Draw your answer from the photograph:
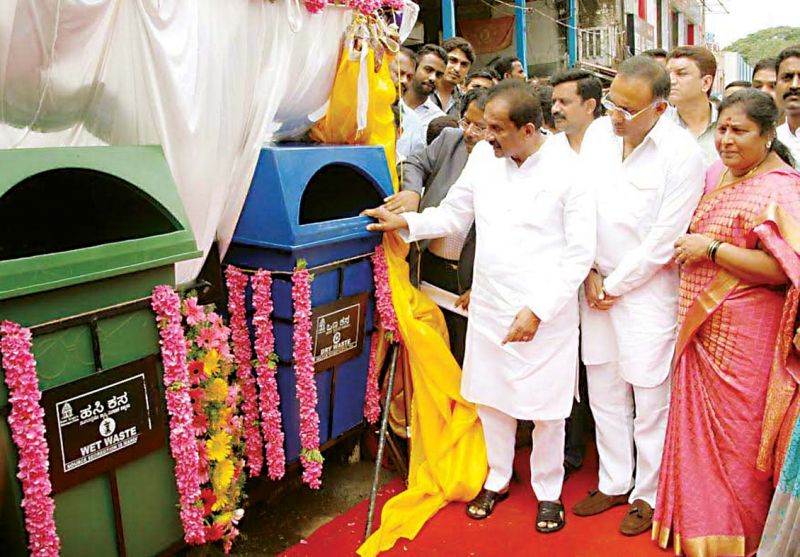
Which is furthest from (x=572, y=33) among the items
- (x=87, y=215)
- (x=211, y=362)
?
(x=211, y=362)

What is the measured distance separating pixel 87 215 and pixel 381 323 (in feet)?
4.45

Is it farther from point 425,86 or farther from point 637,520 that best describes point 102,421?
point 425,86

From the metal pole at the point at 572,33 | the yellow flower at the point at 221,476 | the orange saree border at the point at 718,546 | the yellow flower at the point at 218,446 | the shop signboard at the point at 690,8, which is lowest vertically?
the orange saree border at the point at 718,546

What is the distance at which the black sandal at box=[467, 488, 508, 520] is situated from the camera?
125 inches

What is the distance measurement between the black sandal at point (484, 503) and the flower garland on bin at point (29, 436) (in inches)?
70.9

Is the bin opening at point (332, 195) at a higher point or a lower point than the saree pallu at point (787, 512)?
higher

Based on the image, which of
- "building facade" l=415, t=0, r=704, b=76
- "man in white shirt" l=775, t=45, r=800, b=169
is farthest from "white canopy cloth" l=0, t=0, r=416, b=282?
"building facade" l=415, t=0, r=704, b=76

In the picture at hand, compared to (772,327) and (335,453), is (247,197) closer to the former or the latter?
(335,453)

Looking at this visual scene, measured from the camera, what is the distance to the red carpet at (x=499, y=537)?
293cm

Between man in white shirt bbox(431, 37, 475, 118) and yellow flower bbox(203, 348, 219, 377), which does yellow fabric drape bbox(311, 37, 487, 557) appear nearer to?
yellow flower bbox(203, 348, 219, 377)

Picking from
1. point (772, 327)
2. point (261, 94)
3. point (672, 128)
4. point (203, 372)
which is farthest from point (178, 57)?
point (772, 327)

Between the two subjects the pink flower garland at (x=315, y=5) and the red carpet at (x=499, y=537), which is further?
the pink flower garland at (x=315, y=5)

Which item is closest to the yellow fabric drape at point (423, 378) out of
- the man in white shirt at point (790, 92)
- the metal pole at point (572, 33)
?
the man in white shirt at point (790, 92)

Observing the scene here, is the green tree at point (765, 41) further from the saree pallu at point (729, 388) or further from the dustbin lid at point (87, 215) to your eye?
the dustbin lid at point (87, 215)
